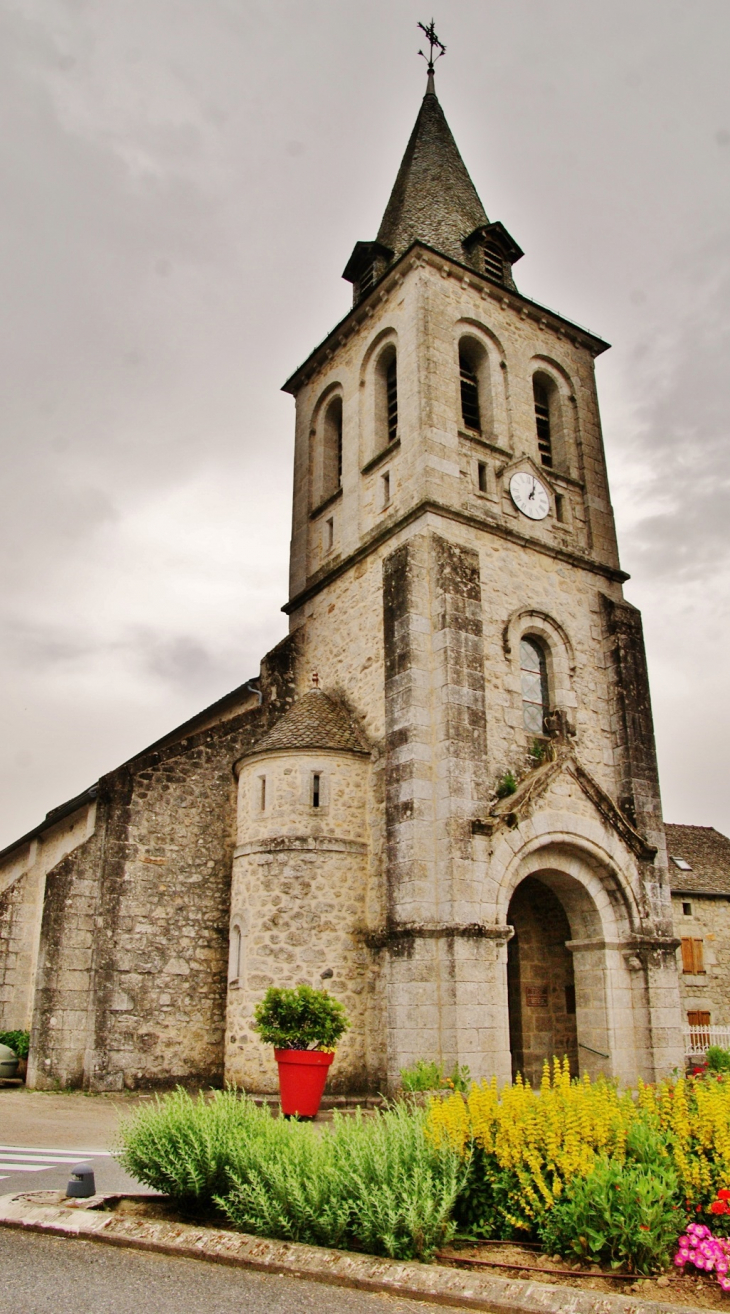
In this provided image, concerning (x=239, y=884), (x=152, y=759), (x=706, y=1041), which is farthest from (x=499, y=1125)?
(x=706, y=1041)

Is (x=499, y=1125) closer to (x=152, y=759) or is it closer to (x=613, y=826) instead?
(x=613, y=826)

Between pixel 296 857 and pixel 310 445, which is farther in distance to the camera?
pixel 310 445

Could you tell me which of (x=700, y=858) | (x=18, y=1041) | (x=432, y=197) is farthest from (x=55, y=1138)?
(x=700, y=858)

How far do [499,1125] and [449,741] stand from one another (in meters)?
8.66

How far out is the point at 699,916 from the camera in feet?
89.2

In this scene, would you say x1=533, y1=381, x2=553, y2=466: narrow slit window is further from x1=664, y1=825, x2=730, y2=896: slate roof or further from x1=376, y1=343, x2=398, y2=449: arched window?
x1=664, y1=825, x2=730, y2=896: slate roof

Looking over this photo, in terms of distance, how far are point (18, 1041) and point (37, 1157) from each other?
10416 mm

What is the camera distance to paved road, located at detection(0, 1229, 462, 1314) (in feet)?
14.8

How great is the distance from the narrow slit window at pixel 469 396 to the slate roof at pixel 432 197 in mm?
2463

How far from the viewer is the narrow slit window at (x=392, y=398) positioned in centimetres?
1945

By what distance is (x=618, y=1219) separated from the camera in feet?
16.9

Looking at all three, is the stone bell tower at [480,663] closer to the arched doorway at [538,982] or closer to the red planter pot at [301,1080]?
the arched doorway at [538,982]

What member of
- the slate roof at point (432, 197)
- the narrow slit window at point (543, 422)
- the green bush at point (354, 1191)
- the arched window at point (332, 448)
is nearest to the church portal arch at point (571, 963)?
the green bush at point (354, 1191)

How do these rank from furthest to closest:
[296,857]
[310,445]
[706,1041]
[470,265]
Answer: [706,1041] → [310,445] → [470,265] → [296,857]
